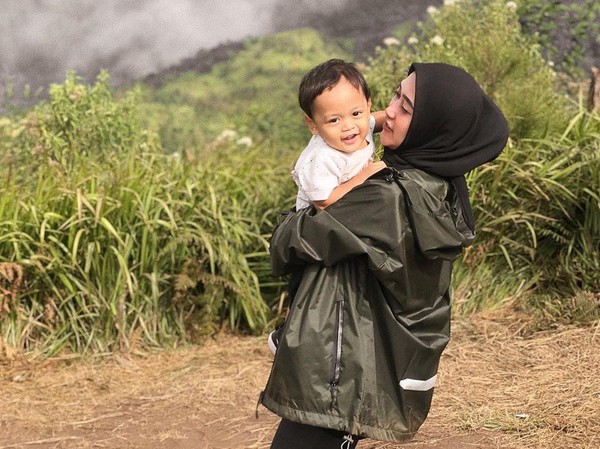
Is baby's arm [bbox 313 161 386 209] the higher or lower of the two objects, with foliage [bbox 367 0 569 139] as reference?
lower

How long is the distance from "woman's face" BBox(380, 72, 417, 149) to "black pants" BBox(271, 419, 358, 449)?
77 centimetres

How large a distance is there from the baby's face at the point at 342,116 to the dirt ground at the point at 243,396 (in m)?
1.85

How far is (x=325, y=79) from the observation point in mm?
2396

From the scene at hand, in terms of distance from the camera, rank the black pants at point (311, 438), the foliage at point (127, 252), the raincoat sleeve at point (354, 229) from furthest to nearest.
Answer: the foliage at point (127, 252) < the black pants at point (311, 438) < the raincoat sleeve at point (354, 229)

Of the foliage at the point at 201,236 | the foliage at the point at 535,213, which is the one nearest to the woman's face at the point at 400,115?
the foliage at the point at 201,236

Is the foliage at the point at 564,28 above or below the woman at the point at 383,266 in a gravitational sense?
Answer: above

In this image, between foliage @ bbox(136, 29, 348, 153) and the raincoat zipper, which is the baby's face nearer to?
the raincoat zipper

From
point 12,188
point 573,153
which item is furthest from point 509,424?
point 12,188

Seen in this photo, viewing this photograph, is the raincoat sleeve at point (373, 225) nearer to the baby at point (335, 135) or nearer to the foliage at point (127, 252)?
the baby at point (335, 135)

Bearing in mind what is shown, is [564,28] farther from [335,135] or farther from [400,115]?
[335,135]

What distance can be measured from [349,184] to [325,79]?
266mm

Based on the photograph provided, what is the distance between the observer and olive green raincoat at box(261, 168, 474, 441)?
94.3 inches

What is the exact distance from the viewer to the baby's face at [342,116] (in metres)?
2.38

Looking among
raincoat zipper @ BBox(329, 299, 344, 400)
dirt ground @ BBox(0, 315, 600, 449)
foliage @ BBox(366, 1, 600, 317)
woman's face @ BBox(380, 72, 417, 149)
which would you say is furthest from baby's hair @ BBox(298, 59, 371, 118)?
foliage @ BBox(366, 1, 600, 317)
